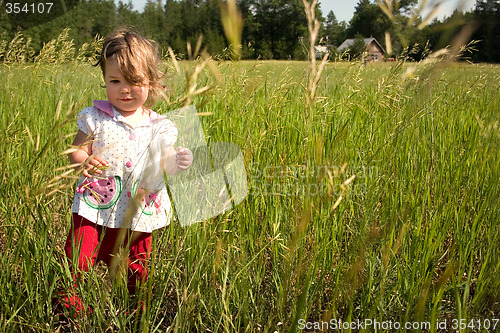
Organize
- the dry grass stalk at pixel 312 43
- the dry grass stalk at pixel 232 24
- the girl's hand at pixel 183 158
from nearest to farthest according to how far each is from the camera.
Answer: the dry grass stalk at pixel 232 24, the dry grass stalk at pixel 312 43, the girl's hand at pixel 183 158

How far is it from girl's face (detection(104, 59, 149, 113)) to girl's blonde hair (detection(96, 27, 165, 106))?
0.05 feet

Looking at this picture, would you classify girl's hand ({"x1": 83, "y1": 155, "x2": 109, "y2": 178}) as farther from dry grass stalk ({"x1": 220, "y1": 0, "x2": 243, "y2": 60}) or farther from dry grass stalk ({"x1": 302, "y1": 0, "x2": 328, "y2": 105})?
dry grass stalk ({"x1": 302, "y1": 0, "x2": 328, "y2": 105})

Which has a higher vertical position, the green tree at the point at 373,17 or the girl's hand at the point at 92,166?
the green tree at the point at 373,17

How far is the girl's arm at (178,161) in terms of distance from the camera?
1.15 metres

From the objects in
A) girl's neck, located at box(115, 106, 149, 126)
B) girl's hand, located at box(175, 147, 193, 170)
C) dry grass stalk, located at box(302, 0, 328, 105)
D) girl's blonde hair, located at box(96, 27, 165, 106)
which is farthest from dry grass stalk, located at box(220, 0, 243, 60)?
girl's neck, located at box(115, 106, 149, 126)

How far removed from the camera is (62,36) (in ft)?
9.77

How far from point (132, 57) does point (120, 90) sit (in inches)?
4.4

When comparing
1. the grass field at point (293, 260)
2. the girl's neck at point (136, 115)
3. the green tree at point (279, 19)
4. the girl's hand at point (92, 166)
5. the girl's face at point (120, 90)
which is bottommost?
the grass field at point (293, 260)

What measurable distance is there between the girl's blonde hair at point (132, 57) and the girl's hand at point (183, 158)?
0.77 feet

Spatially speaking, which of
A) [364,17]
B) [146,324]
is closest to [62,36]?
[364,17]

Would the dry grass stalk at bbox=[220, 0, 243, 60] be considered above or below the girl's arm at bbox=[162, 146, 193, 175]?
above

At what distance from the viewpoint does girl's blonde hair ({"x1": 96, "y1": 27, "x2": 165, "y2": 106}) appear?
50.6 inches

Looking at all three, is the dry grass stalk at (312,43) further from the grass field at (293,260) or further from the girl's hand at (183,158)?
the girl's hand at (183,158)

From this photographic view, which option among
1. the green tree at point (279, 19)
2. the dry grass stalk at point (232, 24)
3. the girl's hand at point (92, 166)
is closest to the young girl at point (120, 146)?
the girl's hand at point (92, 166)
